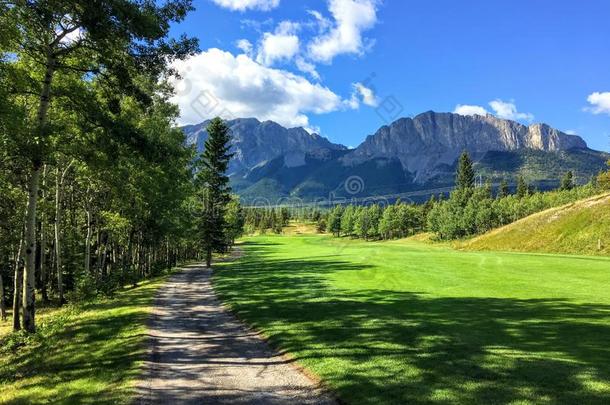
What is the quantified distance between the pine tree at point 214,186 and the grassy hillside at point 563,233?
4831 centimetres

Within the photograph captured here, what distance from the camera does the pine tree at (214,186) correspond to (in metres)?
49.3

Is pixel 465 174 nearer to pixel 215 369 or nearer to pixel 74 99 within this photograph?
pixel 74 99

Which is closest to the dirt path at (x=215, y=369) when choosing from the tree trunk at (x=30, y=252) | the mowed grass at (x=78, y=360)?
the mowed grass at (x=78, y=360)

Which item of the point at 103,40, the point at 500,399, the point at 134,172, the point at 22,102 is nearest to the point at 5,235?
the point at 134,172

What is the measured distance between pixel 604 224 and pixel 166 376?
66525 millimetres

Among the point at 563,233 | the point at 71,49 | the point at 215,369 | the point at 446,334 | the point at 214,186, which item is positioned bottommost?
the point at 215,369

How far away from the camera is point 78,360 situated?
13.0 meters

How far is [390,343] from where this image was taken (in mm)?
12969

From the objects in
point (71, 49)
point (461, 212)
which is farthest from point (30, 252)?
point (461, 212)

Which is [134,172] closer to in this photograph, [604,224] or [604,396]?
[604,396]

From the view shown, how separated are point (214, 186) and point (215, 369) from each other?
4018cm

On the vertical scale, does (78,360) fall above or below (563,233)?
below

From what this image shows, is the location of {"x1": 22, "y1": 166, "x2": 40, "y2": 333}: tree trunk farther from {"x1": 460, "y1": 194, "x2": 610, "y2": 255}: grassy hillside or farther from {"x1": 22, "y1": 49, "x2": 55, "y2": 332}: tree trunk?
{"x1": 460, "y1": 194, "x2": 610, "y2": 255}: grassy hillside

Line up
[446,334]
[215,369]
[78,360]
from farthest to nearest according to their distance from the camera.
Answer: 1. [446,334]
2. [78,360]
3. [215,369]
